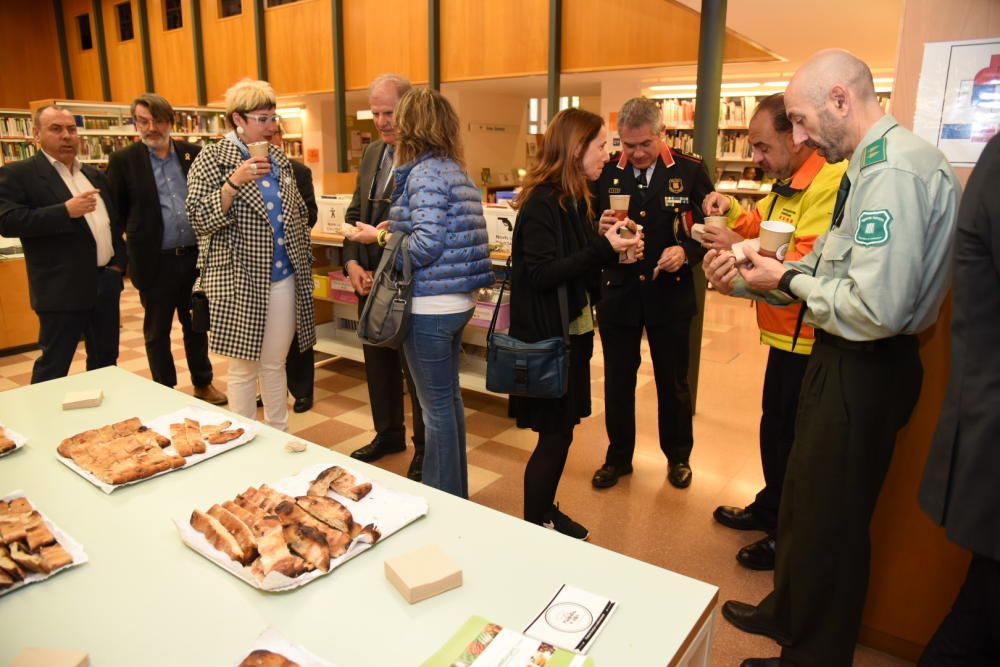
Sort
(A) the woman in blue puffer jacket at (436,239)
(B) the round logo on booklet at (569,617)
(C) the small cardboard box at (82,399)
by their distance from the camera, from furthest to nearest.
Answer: (A) the woman in blue puffer jacket at (436,239), (C) the small cardboard box at (82,399), (B) the round logo on booklet at (569,617)

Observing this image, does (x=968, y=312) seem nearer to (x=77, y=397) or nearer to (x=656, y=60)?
(x=77, y=397)

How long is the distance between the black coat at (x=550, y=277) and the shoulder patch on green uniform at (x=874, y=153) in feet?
2.60

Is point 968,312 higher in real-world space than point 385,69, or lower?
lower

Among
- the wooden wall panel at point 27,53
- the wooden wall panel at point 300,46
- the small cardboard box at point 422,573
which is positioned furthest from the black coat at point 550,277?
the wooden wall panel at point 27,53

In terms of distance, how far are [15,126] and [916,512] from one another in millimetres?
10937

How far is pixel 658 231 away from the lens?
9.59 feet

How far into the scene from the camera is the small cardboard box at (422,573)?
115 centimetres

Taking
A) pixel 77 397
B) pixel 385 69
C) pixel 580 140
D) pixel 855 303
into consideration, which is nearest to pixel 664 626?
pixel 855 303

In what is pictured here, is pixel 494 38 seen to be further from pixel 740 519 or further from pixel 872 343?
pixel 872 343

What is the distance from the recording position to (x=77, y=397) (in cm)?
205

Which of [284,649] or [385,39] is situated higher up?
[385,39]

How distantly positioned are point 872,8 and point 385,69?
571 cm

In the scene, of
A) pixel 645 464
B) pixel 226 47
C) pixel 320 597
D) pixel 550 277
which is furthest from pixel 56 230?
pixel 226 47

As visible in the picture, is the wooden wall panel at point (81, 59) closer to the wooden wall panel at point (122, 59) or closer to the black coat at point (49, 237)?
the wooden wall panel at point (122, 59)
